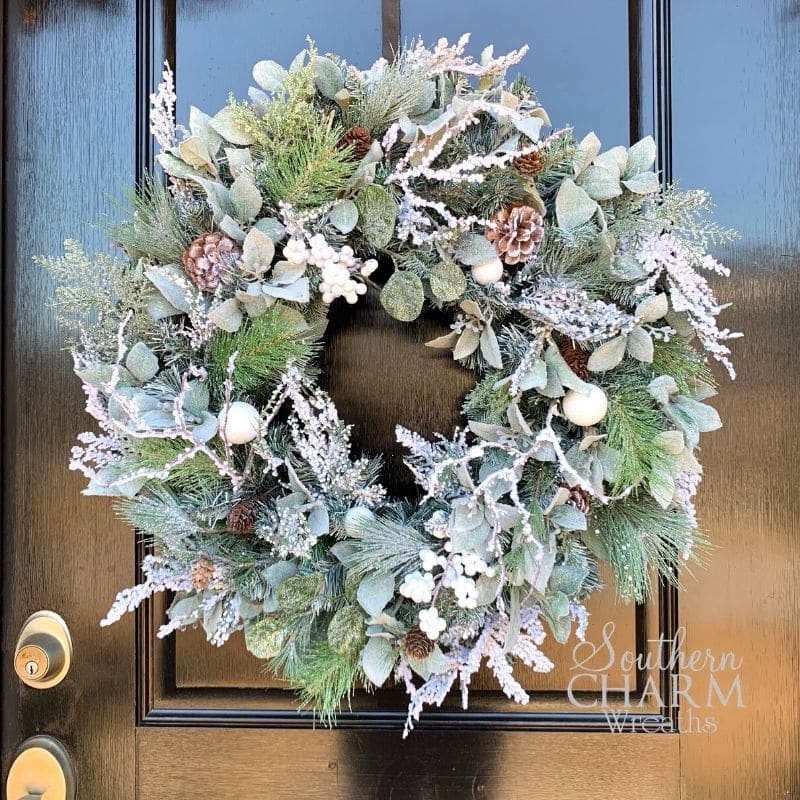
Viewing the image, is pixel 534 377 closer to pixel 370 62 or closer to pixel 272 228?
pixel 272 228

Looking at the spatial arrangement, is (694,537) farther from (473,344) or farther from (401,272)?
(401,272)

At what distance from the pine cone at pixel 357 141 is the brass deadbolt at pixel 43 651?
0.75m

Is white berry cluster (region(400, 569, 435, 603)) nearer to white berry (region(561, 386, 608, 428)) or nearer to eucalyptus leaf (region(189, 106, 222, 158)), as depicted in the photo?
white berry (region(561, 386, 608, 428))

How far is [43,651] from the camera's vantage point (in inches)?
31.6

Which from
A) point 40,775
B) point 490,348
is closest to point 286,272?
point 490,348

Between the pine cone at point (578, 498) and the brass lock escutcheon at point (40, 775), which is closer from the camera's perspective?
the pine cone at point (578, 498)

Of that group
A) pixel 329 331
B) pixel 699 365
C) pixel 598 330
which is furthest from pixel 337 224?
pixel 699 365

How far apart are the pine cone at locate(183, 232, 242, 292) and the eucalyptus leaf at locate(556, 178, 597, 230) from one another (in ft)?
1.16

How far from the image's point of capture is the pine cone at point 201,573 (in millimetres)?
657

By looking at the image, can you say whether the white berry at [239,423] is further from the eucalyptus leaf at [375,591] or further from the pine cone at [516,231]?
the pine cone at [516,231]

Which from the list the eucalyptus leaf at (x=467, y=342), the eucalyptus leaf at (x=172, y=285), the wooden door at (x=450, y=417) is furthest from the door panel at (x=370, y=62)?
the eucalyptus leaf at (x=172, y=285)

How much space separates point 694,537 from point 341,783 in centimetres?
58

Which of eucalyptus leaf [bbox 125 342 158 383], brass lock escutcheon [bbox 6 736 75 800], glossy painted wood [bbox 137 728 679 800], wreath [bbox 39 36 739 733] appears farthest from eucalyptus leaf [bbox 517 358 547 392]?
brass lock escutcheon [bbox 6 736 75 800]

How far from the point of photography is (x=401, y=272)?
648 millimetres
